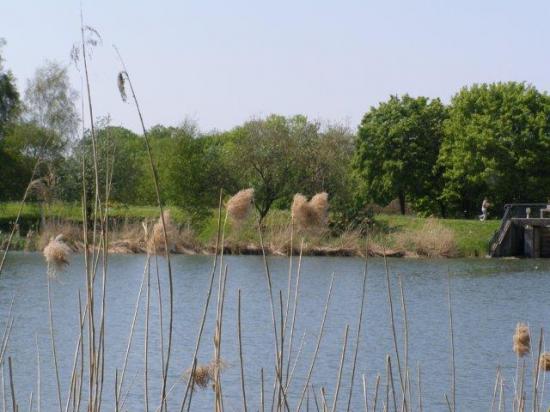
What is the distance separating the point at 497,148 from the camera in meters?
59.2

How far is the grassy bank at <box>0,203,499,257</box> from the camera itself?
4225 cm

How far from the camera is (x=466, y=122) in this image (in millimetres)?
62406

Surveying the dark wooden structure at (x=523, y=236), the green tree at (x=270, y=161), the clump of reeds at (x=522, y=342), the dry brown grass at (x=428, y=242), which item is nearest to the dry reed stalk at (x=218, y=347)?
the clump of reeds at (x=522, y=342)

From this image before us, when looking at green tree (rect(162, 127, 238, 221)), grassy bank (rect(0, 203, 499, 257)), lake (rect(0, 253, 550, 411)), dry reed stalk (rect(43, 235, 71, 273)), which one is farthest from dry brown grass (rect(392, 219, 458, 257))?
dry reed stalk (rect(43, 235, 71, 273))

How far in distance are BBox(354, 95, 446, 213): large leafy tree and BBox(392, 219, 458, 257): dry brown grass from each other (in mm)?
14447

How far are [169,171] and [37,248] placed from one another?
10.3 meters

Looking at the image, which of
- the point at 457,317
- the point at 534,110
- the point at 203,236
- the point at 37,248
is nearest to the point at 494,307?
the point at 457,317

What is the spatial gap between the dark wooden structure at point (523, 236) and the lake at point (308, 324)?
640cm

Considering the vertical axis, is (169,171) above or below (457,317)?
above

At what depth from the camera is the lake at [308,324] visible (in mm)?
15602

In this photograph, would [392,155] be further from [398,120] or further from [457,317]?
[457,317]

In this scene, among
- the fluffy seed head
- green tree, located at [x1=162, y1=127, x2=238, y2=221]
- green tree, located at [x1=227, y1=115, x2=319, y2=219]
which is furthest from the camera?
green tree, located at [x1=227, y1=115, x2=319, y2=219]

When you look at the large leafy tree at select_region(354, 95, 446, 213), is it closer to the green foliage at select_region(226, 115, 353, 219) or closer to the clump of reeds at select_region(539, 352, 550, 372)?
the green foliage at select_region(226, 115, 353, 219)

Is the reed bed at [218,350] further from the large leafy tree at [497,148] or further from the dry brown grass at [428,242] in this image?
the large leafy tree at [497,148]
